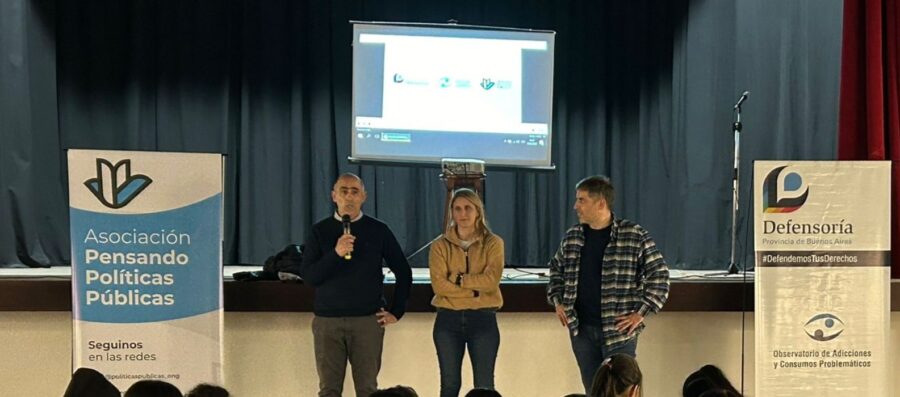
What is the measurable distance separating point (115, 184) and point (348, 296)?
A: 1.08 metres

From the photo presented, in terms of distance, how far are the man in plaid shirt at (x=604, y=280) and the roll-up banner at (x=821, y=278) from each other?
660mm

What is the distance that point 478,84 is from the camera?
473 centimetres

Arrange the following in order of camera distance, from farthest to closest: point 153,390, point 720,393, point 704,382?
point 704,382
point 153,390
point 720,393

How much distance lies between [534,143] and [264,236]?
2.23 metres

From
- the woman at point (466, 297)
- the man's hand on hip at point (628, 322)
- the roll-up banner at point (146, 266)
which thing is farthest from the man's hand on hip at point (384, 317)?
the man's hand on hip at point (628, 322)

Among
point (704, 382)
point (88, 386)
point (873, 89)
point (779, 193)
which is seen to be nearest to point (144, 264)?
point (88, 386)


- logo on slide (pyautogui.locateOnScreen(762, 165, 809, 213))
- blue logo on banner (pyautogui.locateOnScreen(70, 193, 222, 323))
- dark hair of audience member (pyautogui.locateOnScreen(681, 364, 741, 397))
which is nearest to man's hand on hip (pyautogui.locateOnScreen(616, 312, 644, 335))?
dark hair of audience member (pyautogui.locateOnScreen(681, 364, 741, 397))

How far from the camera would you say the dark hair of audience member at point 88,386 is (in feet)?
7.56

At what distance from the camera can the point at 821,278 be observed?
3477mm

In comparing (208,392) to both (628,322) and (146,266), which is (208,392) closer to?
(146,266)

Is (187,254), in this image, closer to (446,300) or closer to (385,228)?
(385,228)

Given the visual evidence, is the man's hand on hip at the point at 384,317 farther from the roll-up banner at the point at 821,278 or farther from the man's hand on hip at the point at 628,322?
the roll-up banner at the point at 821,278

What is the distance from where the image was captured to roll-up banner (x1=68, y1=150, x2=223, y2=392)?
3.07m

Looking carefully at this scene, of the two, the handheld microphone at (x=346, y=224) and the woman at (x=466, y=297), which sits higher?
the handheld microphone at (x=346, y=224)
